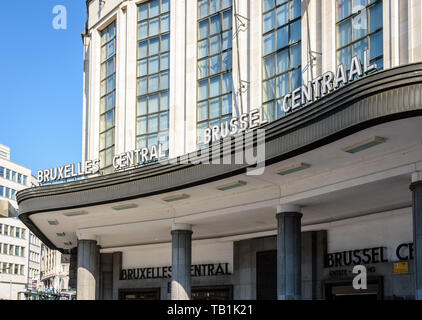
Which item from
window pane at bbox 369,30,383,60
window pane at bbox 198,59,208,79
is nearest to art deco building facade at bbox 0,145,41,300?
window pane at bbox 198,59,208,79

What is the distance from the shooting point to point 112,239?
45969 millimetres

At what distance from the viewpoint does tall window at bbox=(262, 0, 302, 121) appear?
108 ft

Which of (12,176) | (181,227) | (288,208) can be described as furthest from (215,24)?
(12,176)

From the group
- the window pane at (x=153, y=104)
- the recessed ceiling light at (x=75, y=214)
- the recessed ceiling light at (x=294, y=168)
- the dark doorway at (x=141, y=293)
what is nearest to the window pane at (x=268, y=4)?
the window pane at (x=153, y=104)

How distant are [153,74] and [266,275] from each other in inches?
574

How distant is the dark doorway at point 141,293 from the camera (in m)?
46.3

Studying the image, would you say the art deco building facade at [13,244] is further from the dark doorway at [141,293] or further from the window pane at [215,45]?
the window pane at [215,45]

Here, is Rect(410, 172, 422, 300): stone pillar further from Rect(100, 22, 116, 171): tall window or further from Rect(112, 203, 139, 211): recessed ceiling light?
Rect(100, 22, 116, 171): tall window

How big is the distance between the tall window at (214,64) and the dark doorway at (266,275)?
800 centimetres

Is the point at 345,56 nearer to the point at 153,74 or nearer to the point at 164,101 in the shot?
the point at 164,101

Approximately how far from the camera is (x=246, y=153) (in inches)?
1048

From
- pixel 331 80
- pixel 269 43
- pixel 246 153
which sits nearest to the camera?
pixel 331 80
